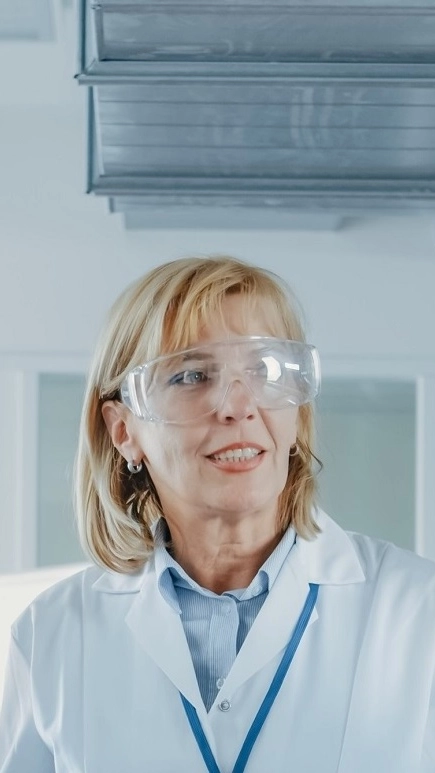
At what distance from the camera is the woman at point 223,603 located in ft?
5.40

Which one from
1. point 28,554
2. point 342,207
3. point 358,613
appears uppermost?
point 342,207

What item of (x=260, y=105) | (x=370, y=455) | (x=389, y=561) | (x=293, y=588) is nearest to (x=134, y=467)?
(x=293, y=588)

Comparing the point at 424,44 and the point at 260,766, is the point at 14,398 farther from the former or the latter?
the point at 260,766

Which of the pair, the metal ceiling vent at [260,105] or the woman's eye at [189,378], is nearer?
the woman's eye at [189,378]

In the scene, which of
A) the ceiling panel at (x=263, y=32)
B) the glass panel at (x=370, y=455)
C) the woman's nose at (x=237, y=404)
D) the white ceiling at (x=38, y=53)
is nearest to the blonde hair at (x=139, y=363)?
the woman's nose at (x=237, y=404)

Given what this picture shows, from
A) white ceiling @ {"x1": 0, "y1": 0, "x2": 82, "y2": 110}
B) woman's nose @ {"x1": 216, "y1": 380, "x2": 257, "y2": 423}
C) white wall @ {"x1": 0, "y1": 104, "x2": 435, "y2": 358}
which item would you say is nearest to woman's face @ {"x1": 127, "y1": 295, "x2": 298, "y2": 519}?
woman's nose @ {"x1": 216, "y1": 380, "x2": 257, "y2": 423}

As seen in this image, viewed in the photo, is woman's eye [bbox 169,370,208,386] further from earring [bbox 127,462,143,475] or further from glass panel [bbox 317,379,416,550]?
glass panel [bbox 317,379,416,550]

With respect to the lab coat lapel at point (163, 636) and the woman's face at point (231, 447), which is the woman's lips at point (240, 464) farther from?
the lab coat lapel at point (163, 636)

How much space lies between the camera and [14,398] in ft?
12.4

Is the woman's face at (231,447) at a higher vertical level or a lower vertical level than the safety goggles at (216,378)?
lower

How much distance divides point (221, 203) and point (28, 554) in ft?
4.63

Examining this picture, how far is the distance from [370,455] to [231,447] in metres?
2.29

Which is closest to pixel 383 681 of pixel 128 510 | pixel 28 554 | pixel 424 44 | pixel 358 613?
pixel 358 613

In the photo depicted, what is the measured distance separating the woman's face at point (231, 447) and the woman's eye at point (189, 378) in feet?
0.16
